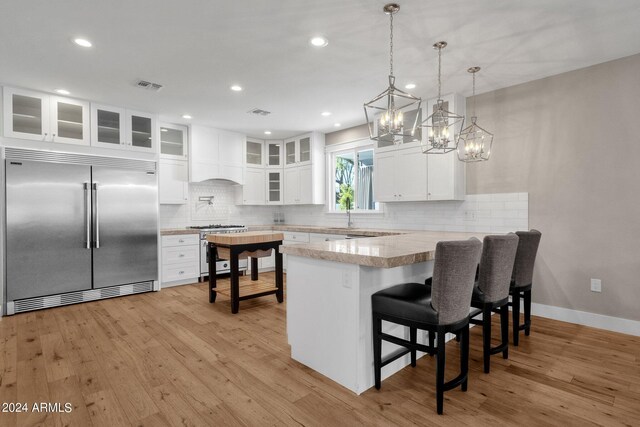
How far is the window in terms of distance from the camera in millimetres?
5648

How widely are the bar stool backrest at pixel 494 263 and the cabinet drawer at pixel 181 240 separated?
441 cm

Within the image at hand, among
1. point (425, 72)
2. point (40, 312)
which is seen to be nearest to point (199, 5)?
point (425, 72)

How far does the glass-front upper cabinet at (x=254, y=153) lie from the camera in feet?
21.3

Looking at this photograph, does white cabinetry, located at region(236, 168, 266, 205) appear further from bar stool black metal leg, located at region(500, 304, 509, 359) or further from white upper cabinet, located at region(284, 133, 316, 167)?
bar stool black metal leg, located at region(500, 304, 509, 359)

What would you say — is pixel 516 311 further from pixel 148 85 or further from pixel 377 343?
pixel 148 85

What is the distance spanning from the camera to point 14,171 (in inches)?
151

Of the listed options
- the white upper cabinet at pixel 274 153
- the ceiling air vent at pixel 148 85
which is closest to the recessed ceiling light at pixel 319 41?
the ceiling air vent at pixel 148 85

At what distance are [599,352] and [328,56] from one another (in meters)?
3.46

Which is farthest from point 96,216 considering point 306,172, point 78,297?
point 306,172

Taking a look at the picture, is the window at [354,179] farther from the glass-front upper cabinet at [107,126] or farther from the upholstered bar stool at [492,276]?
the glass-front upper cabinet at [107,126]

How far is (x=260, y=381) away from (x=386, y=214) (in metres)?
3.47

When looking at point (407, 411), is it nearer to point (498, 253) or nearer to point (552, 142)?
point (498, 253)

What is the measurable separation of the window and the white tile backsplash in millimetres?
211

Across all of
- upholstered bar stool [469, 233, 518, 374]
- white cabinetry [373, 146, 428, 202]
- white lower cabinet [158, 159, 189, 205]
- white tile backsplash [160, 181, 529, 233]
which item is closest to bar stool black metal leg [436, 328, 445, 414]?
upholstered bar stool [469, 233, 518, 374]
